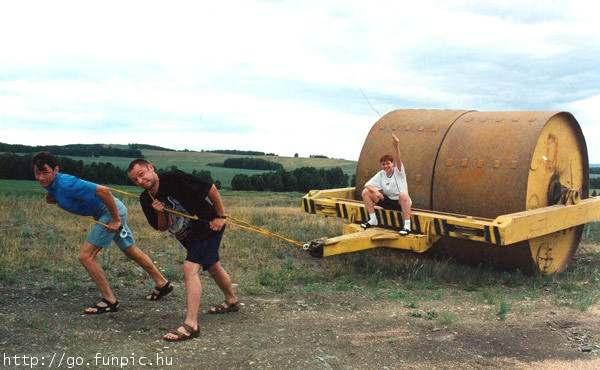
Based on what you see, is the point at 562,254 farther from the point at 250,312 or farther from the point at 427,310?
the point at 250,312

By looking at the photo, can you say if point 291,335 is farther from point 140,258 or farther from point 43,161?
point 43,161

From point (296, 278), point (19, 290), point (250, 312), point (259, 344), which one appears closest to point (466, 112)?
point (296, 278)

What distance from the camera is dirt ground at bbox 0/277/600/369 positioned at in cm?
505

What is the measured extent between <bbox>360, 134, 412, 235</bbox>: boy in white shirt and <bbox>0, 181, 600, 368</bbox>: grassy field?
82 centimetres

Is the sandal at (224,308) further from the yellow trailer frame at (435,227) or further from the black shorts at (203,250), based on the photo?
the yellow trailer frame at (435,227)

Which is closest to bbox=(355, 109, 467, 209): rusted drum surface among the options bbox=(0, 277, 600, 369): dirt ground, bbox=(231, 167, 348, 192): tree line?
bbox=(0, 277, 600, 369): dirt ground

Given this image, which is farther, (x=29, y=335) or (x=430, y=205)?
(x=430, y=205)

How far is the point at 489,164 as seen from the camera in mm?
8141

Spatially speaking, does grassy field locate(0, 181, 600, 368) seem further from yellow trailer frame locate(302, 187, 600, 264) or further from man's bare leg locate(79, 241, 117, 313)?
yellow trailer frame locate(302, 187, 600, 264)

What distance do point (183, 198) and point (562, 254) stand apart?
6.16 metres

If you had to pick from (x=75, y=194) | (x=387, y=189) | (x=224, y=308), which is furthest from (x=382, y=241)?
(x=75, y=194)

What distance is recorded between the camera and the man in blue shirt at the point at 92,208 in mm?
5918

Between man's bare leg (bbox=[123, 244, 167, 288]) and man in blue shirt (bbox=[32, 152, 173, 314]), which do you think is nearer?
man in blue shirt (bbox=[32, 152, 173, 314])

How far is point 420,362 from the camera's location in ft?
17.1
